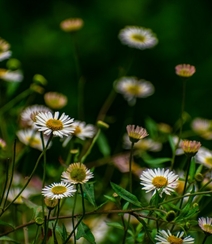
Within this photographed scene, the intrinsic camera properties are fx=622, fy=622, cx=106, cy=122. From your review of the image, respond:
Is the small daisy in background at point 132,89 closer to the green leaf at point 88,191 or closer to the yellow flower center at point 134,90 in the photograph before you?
the yellow flower center at point 134,90

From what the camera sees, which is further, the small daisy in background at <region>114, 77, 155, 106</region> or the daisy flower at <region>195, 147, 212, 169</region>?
the small daisy in background at <region>114, 77, 155, 106</region>

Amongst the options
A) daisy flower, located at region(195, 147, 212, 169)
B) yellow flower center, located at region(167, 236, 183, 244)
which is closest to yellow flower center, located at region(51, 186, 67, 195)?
yellow flower center, located at region(167, 236, 183, 244)

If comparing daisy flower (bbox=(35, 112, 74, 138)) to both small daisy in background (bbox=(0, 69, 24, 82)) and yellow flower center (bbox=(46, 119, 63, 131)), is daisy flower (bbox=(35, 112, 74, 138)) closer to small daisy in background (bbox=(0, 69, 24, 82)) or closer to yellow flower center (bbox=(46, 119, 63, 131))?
yellow flower center (bbox=(46, 119, 63, 131))

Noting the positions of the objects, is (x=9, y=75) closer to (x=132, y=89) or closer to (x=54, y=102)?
(x=54, y=102)

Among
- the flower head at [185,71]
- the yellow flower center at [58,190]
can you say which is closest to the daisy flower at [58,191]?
the yellow flower center at [58,190]

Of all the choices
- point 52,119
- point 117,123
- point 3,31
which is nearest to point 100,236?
point 52,119

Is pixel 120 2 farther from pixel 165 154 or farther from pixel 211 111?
pixel 165 154
